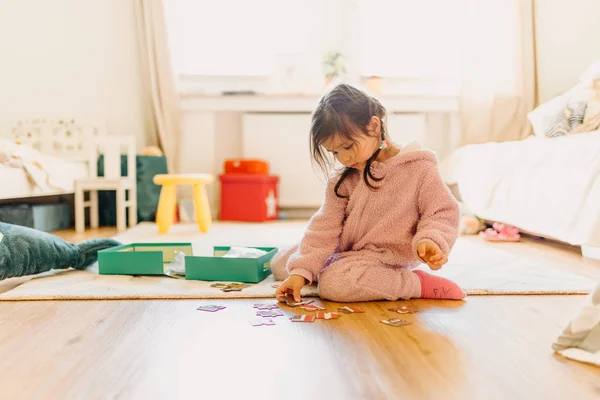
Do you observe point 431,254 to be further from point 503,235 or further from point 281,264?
point 503,235

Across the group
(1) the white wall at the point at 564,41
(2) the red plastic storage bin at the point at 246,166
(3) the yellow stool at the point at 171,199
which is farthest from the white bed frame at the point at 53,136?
(1) the white wall at the point at 564,41

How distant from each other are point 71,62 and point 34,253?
2544 millimetres

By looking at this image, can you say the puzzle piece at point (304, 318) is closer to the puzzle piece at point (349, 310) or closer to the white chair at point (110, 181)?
the puzzle piece at point (349, 310)

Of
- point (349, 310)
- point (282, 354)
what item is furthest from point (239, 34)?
point (282, 354)

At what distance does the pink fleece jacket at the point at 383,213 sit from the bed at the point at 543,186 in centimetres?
84

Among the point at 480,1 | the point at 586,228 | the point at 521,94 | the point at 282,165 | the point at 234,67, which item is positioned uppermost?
the point at 480,1

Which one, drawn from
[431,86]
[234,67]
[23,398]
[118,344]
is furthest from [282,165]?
[23,398]

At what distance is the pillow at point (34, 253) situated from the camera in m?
1.71

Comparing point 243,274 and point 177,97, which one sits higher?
point 177,97

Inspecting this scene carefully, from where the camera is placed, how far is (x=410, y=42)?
4312 mm

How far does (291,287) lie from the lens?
4.88 feet

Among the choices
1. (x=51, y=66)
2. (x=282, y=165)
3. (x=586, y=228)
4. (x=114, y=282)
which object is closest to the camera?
(x=114, y=282)

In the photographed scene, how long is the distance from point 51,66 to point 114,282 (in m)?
2.67

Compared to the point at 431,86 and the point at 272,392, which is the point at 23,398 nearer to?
the point at 272,392
